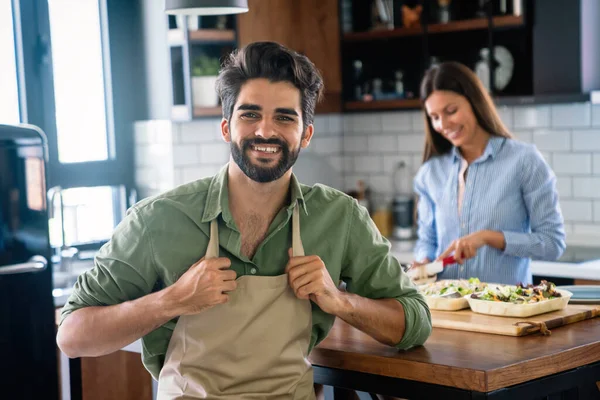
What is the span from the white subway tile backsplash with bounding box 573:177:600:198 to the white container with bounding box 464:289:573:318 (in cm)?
219

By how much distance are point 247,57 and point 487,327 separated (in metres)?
1.11

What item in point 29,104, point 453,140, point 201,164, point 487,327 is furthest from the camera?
point 201,164

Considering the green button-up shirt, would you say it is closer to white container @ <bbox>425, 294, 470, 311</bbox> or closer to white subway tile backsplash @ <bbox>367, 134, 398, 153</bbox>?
white container @ <bbox>425, 294, 470, 311</bbox>

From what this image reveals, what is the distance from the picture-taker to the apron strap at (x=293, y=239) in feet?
8.39

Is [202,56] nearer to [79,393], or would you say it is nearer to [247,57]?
[79,393]

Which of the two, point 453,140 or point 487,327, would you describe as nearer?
point 487,327

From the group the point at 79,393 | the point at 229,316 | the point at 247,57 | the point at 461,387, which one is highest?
the point at 247,57

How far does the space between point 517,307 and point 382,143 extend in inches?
126

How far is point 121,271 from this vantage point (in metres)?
2.52

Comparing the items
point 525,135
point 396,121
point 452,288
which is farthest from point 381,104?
point 452,288

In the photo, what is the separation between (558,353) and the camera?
2627 millimetres

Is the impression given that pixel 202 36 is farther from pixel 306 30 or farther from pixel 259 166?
pixel 259 166

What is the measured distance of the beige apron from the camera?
2.52 metres

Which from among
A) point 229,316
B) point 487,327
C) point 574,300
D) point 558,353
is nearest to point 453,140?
point 574,300
